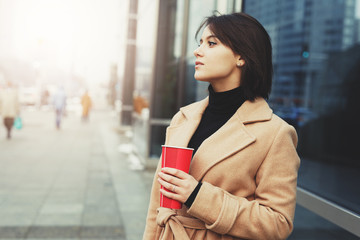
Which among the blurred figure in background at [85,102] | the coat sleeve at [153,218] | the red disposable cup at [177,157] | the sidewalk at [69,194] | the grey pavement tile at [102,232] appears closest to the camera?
the red disposable cup at [177,157]

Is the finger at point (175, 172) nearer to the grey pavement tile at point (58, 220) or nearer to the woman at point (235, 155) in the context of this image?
the woman at point (235, 155)

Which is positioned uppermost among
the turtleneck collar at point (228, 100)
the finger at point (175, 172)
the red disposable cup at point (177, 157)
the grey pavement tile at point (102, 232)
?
the turtleneck collar at point (228, 100)

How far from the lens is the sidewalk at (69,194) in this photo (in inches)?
193

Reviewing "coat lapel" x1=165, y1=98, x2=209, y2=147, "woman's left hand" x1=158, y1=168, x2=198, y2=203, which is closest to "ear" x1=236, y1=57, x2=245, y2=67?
"coat lapel" x1=165, y1=98, x2=209, y2=147

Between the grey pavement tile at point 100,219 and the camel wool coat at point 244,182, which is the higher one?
the camel wool coat at point 244,182

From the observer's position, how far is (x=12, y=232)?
15.4 feet

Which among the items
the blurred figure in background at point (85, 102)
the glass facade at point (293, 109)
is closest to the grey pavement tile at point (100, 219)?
the glass facade at point (293, 109)

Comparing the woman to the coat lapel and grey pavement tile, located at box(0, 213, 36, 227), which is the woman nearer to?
the coat lapel

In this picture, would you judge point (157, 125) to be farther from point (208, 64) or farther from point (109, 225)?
point (208, 64)

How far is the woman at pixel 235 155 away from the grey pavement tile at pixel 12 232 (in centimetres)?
317

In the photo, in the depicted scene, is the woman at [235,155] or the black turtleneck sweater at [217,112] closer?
the woman at [235,155]

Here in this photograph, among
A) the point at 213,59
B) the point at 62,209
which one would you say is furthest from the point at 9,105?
the point at 213,59

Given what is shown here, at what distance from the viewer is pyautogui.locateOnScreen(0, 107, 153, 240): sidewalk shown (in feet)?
16.1

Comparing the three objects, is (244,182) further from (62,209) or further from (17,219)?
(62,209)
